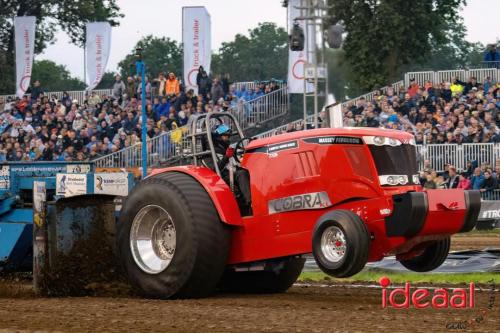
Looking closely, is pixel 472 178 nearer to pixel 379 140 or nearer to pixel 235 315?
pixel 379 140

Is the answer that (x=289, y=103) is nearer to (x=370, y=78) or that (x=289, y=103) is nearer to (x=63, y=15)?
(x=370, y=78)

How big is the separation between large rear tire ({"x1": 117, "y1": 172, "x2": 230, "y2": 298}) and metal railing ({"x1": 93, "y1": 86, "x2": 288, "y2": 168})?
17437 millimetres

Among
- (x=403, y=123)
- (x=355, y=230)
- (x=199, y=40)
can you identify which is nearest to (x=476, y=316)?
(x=355, y=230)

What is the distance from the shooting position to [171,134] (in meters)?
29.6

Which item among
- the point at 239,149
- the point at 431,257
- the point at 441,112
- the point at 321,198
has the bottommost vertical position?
the point at 431,257

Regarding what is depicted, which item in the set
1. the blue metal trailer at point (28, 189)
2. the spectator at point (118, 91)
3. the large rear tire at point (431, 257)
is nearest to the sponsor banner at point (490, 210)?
the blue metal trailer at point (28, 189)

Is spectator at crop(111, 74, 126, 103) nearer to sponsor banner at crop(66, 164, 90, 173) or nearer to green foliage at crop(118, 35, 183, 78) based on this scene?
sponsor banner at crop(66, 164, 90, 173)

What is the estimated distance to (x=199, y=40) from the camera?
115ft

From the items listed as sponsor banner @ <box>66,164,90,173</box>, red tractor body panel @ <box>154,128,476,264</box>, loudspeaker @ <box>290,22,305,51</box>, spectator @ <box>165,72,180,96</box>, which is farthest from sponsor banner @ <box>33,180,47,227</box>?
spectator @ <box>165,72,180,96</box>

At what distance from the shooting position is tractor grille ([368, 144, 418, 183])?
10.6 metres

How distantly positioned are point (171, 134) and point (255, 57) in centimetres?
6571

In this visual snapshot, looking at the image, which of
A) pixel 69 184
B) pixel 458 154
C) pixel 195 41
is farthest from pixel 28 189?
pixel 195 41

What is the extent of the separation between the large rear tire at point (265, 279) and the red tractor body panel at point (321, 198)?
124cm

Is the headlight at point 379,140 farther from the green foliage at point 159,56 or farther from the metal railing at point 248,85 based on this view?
the green foliage at point 159,56
